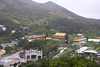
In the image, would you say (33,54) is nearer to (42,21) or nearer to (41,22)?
(41,22)

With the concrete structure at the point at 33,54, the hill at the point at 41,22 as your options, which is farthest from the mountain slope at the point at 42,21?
the concrete structure at the point at 33,54

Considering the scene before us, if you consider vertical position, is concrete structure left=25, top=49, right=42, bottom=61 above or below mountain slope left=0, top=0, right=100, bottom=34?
below

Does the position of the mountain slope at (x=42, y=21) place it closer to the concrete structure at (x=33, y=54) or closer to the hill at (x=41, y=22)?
the hill at (x=41, y=22)

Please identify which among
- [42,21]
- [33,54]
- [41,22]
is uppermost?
[42,21]

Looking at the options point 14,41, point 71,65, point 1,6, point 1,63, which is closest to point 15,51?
point 14,41

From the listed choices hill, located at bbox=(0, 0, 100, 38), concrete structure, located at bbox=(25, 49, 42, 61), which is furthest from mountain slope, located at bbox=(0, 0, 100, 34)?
concrete structure, located at bbox=(25, 49, 42, 61)

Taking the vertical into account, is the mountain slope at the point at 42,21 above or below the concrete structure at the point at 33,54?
above

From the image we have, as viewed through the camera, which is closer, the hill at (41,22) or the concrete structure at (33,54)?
the concrete structure at (33,54)

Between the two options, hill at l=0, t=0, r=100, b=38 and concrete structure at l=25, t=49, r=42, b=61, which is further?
hill at l=0, t=0, r=100, b=38

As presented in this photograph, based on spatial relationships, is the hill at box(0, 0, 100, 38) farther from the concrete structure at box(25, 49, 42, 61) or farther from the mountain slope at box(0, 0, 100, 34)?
the concrete structure at box(25, 49, 42, 61)

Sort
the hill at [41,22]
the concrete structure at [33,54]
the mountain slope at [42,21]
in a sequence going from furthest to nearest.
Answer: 1. the mountain slope at [42,21]
2. the hill at [41,22]
3. the concrete structure at [33,54]

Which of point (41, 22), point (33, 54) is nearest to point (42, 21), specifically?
point (41, 22)

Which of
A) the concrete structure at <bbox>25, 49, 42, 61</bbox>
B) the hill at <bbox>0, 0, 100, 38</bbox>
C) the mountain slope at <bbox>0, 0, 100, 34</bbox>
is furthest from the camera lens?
the mountain slope at <bbox>0, 0, 100, 34</bbox>
